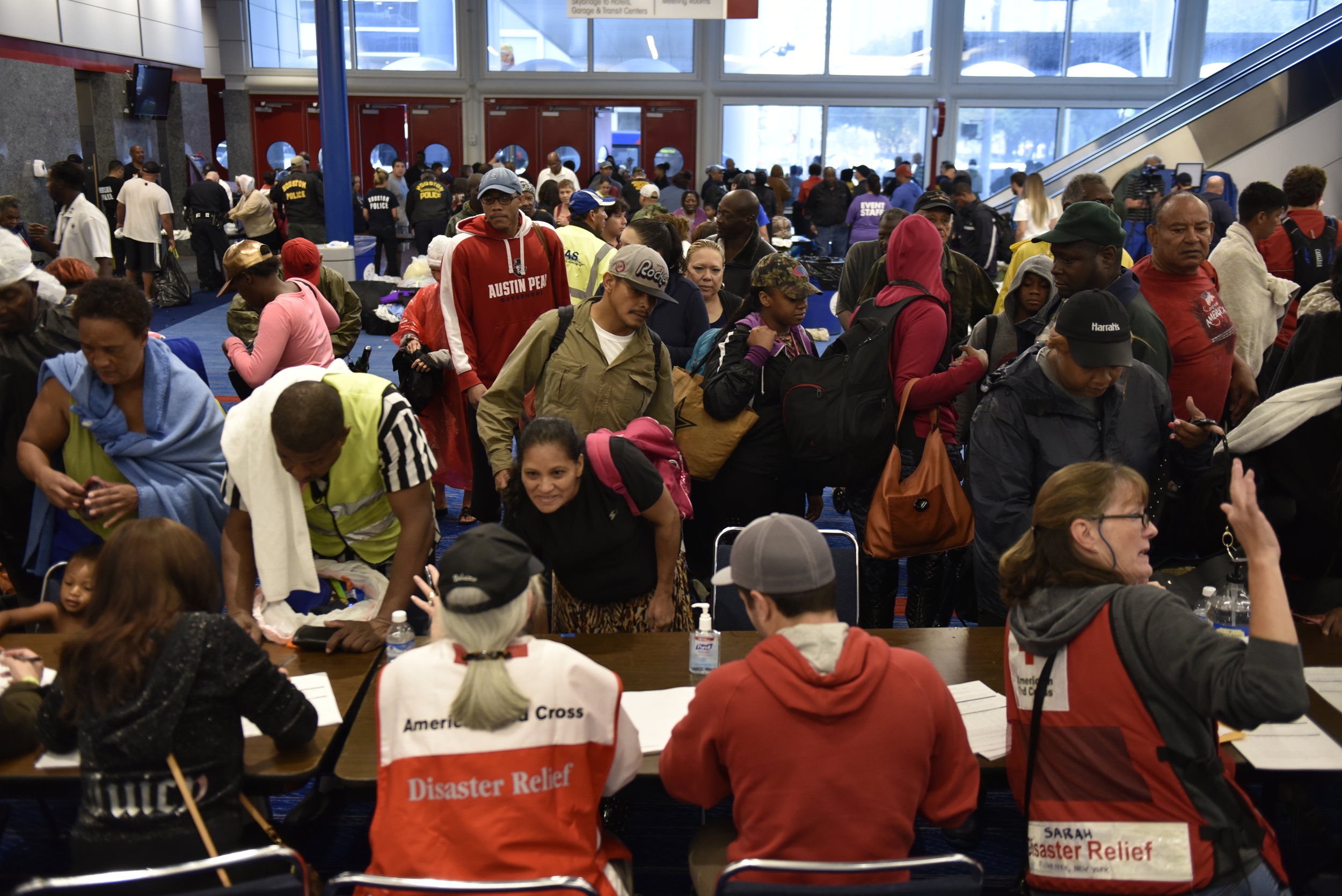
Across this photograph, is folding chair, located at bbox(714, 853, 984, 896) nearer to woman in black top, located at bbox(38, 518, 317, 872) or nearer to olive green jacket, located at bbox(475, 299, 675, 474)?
woman in black top, located at bbox(38, 518, 317, 872)

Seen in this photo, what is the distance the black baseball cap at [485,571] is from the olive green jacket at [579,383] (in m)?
1.69

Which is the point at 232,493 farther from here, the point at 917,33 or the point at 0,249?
the point at 917,33

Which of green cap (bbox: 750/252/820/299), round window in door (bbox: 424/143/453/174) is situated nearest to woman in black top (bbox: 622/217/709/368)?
green cap (bbox: 750/252/820/299)

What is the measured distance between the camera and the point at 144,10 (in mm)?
18000

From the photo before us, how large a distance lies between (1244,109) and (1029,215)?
5209mm

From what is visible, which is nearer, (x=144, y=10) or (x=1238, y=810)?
(x=1238, y=810)

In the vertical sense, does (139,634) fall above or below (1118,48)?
below

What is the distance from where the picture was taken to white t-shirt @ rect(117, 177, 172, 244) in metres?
12.5

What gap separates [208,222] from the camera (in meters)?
14.3

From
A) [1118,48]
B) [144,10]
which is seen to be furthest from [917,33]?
[144,10]

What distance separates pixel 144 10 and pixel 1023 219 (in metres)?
15.1

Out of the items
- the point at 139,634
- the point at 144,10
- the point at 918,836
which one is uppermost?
the point at 144,10

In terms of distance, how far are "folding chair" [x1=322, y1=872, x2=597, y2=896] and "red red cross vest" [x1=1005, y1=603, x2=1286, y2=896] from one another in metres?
1.01

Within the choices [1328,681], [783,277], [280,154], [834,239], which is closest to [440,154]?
[280,154]
